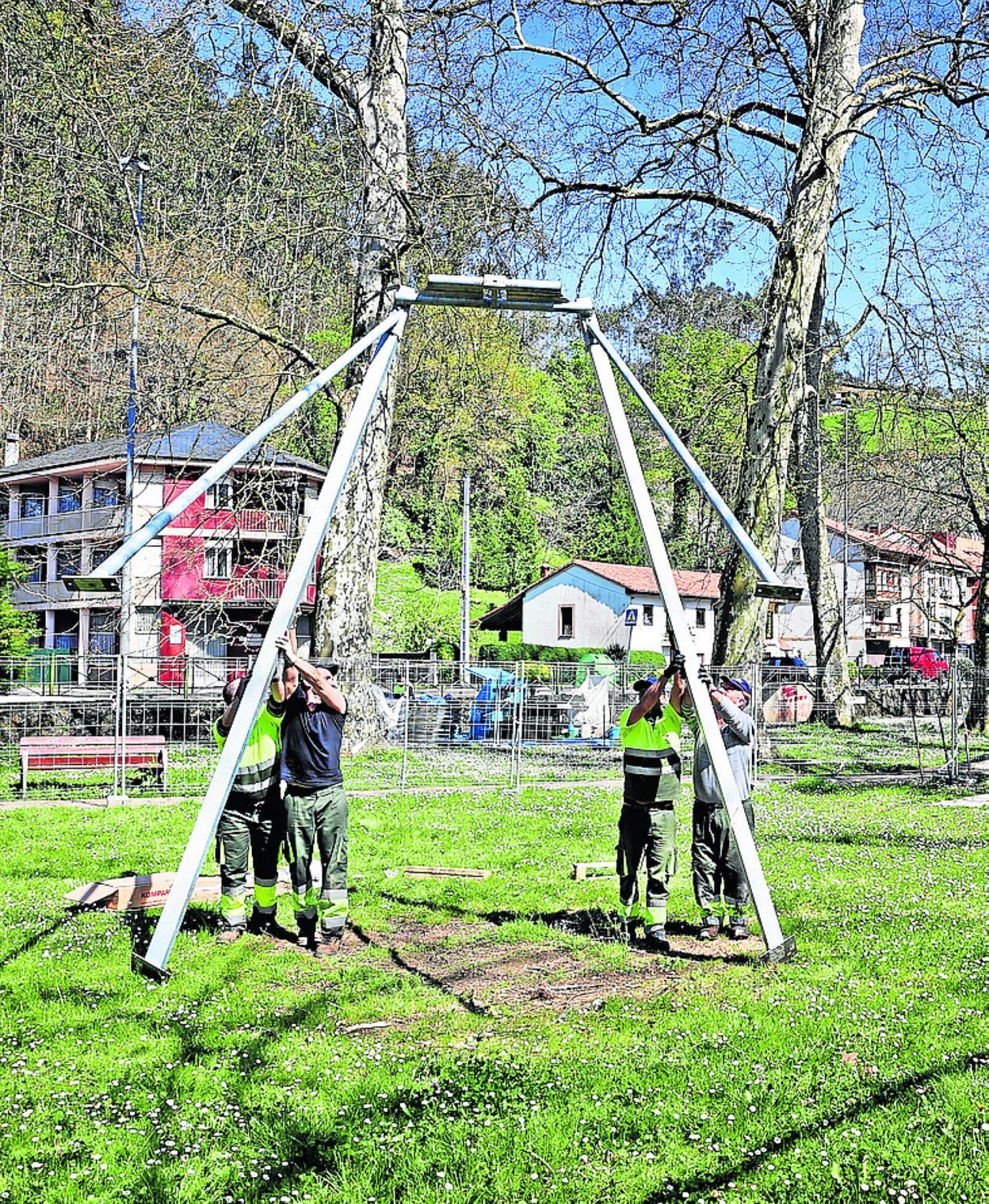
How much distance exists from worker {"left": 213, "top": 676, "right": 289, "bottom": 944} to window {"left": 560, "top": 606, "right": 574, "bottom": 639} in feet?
161

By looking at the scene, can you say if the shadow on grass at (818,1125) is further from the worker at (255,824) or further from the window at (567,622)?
the window at (567,622)

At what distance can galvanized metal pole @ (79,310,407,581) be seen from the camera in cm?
652

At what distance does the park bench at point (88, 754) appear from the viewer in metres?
17.2

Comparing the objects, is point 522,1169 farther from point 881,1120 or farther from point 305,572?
point 305,572

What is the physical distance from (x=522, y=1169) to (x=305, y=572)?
12.7ft

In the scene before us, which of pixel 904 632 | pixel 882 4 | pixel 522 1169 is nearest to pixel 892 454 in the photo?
pixel 882 4

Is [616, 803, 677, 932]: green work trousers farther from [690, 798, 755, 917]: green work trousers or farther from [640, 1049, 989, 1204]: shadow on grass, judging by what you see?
[640, 1049, 989, 1204]: shadow on grass

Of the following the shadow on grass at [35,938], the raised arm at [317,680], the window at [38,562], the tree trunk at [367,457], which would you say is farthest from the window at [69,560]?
the raised arm at [317,680]

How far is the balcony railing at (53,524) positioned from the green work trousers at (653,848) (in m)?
38.7

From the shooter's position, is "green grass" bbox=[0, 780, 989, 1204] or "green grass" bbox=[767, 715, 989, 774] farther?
"green grass" bbox=[767, 715, 989, 774]

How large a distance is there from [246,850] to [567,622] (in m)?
49.4

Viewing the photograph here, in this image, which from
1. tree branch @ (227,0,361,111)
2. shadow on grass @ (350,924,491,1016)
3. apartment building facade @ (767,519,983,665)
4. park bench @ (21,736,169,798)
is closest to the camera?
shadow on grass @ (350,924,491,1016)

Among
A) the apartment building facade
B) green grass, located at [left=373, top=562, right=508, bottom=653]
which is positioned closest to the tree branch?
green grass, located at [left=373, top=562, right=508, bottom=653]

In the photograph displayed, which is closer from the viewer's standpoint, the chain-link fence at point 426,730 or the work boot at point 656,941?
the work boot at point 656,941
